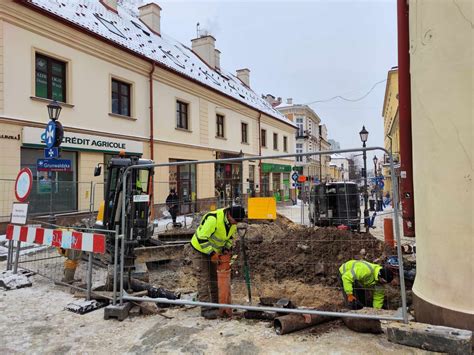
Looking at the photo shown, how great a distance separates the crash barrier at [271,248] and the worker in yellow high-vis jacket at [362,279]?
0.20 feet

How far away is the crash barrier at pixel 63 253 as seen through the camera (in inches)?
213

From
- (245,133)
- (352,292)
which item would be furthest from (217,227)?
(245,133)

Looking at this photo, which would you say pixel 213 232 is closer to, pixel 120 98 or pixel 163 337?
pixel 163 337

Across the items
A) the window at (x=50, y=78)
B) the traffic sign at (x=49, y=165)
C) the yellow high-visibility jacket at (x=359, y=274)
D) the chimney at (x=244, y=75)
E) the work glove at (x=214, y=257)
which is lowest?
the yellow high-visibility jacket at (x=359, y=274)

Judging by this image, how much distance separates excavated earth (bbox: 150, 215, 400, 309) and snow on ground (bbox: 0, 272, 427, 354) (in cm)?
215

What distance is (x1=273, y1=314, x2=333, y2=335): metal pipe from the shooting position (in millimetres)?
4137

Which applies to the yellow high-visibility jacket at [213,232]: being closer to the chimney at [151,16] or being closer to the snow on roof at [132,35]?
Answer: the snow on roof at [132,35]

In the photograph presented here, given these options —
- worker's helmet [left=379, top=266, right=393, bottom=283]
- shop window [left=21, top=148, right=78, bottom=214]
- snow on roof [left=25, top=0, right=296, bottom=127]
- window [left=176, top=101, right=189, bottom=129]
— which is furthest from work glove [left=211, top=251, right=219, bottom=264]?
window [left=176, top=101, right=189, bottom=129]

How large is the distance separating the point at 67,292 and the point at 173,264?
3142 mm

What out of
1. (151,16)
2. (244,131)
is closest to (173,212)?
(151,16)

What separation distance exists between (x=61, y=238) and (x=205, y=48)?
2403cm

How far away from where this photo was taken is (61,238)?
5.76 metres

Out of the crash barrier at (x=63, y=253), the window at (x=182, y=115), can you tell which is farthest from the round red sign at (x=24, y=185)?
the window at (x=182, y=115)

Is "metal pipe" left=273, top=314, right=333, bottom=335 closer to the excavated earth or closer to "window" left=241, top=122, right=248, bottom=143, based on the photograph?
the excavated earth
